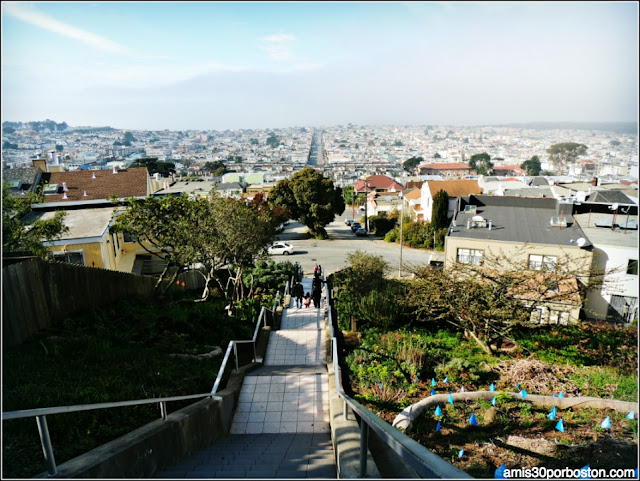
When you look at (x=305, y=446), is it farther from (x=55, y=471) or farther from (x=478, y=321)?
(x=478, y=321)

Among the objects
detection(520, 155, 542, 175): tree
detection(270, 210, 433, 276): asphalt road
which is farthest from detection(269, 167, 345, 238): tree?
detection(520, 155, 542, 175): tree

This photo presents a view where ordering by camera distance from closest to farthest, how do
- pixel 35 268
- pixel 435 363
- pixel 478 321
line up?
pixel 35 268 → pixel 435 363 → pixel 478 321

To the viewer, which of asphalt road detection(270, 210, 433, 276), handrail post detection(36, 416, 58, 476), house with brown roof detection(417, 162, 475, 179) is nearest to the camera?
handrail post detection(36, 416, 58, 476)

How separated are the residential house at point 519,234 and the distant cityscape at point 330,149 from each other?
2143mm

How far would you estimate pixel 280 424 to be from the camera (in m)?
5.73

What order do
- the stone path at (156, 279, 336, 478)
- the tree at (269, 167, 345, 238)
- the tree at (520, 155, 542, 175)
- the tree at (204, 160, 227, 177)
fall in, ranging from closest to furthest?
the stone path at (156, 279, 336, 478) < the tree at (269, 167, 345, 238) < the tree at (520, 155, 542, 175) < the tree at (204, 160, 227, 177)

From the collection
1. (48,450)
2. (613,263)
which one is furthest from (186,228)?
(613,263)

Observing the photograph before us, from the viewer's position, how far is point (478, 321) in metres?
10.3

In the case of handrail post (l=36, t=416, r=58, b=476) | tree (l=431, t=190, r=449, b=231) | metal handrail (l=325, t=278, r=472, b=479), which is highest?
metal handrail (l=325, t=278, r=472, b=479)

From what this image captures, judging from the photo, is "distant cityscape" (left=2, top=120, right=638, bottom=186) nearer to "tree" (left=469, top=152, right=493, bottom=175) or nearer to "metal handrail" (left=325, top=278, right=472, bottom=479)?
"tree" (left=469, top=152, right=493, bottom=175)

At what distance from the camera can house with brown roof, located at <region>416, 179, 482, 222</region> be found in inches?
1382

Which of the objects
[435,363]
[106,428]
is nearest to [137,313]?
[106,428]

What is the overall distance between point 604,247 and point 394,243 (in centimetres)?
2113

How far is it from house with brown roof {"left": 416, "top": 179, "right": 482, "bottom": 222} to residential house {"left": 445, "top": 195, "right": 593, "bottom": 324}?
1389cm
